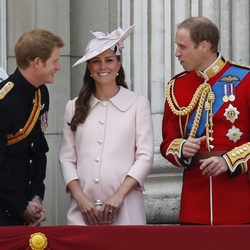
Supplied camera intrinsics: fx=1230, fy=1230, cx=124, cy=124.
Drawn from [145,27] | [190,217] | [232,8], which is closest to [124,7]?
[145,27]

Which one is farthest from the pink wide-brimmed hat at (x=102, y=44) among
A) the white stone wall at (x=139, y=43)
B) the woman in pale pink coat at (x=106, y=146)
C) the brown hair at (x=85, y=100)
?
the white stone wall at (x=139, y=43)

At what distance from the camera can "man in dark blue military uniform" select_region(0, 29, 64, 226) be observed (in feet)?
20.2

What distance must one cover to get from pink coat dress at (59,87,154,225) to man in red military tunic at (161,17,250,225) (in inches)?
5.7

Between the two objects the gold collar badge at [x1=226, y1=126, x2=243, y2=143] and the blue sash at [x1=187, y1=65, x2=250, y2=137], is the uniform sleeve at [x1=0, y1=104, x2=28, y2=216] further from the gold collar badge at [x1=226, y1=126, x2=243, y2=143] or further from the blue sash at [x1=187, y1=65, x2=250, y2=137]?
the gold collar badge at [x1=226, y1=126, x2=243, y2=143]

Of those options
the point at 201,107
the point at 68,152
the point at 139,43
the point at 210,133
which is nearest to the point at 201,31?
the point at 201,107

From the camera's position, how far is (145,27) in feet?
26.7

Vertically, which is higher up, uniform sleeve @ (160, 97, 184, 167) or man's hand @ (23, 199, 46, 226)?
uniform sleeve @ (160, 97, 184, 167)

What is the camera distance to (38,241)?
568cm

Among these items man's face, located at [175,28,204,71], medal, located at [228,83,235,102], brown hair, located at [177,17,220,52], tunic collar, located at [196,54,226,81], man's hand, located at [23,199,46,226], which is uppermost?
brown hair, located at [177,17,220,52]

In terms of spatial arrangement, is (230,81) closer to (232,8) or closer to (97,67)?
(97,67)

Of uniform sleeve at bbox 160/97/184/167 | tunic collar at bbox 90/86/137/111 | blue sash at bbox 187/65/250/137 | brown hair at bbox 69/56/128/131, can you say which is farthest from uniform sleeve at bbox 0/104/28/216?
blue sash at bbox 187/65/250/137

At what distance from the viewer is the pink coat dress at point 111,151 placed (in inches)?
251

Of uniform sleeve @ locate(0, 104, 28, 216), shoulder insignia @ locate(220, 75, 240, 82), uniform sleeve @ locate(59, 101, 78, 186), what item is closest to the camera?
uniform sleeve @ locate(0, 104, 28, 216)

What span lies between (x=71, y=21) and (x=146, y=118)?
2253mm
